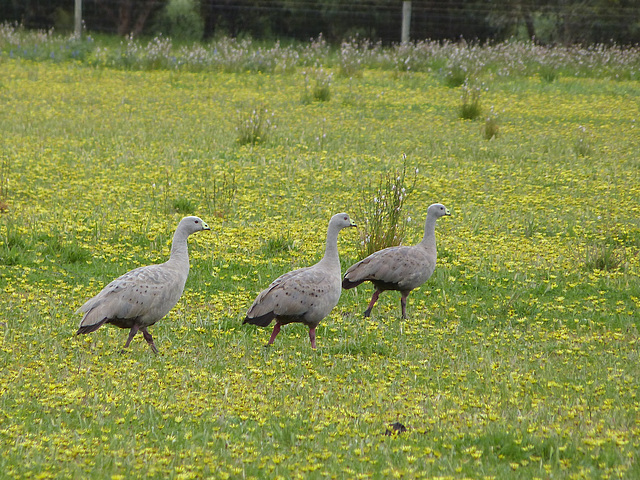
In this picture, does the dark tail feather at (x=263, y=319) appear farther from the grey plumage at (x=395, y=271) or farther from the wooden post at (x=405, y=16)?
the wooden post at (x=405, y=16)

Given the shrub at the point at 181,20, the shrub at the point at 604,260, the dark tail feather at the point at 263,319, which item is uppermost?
the shrub at the point at 181,20

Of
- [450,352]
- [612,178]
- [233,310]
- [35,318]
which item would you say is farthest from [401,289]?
[612,178]

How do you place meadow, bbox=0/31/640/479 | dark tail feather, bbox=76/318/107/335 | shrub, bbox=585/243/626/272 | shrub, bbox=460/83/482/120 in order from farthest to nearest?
shrub, bbox=460/83/482/120, shrub, bbox=585/243/626/272, dark tail feather, bbox=76/318/107/335, meadow, bbox=0/31/640/479

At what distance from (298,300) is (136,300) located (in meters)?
1.35

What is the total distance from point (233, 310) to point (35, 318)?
190 centimetres

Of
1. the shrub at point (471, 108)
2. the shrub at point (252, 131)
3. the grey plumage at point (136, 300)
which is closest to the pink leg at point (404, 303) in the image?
the grey plumage at point (136, 300)

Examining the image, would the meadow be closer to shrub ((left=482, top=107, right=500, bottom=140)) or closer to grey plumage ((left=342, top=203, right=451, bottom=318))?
shrub ((left=482, top=107, right=500, bottom=140))

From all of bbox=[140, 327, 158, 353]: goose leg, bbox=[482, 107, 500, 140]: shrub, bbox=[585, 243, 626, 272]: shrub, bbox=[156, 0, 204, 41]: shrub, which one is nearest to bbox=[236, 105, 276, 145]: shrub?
bbox=[482, 107, 500, 140]: shrub

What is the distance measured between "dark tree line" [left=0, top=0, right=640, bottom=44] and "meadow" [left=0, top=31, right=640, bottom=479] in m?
18.9

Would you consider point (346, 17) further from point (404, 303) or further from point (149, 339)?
point (149, 339)

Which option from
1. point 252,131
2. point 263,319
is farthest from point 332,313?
point 252,131

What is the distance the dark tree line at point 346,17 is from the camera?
38.0m

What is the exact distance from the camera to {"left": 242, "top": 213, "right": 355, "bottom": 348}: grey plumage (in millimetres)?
6910

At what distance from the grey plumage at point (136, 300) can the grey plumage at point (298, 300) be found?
0.72m
